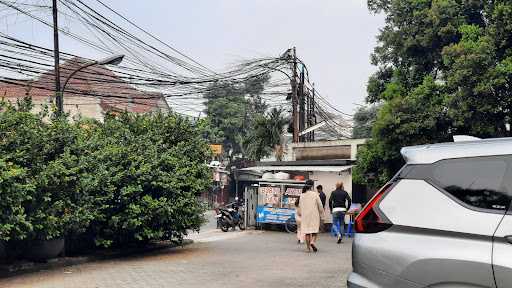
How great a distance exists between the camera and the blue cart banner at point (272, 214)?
1903cm

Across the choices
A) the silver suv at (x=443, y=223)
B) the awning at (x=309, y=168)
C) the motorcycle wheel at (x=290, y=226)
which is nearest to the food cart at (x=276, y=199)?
the motorcycle wheel at (x=290, y=226)

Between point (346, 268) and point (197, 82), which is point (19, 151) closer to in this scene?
point (346, 268)

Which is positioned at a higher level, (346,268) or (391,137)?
(391,137)

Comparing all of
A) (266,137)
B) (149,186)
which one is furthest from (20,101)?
(266,137)

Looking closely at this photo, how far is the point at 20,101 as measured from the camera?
9.63 metres

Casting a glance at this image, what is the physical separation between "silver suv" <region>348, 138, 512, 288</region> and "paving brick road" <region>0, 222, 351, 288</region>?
14.8 ft

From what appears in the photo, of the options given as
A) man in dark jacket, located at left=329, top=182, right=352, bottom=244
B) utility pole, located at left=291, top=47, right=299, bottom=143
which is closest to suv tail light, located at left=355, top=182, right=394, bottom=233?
man in dark jacket, located at left=329, top=182, right=352, bottom=244

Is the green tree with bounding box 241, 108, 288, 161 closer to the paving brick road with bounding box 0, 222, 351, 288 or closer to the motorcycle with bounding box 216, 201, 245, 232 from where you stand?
the motorcycle with bounding box 216, 201, 245, 232

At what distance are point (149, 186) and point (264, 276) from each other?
377 cm

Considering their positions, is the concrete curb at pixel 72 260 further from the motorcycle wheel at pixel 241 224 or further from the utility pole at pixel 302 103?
the utility pole at pixel 302 103

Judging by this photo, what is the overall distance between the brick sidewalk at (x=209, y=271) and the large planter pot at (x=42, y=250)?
43cm

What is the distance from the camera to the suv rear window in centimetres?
353

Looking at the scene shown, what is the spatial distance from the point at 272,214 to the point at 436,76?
6.92m

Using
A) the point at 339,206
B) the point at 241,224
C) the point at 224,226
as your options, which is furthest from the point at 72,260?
→ the point at 241,224
